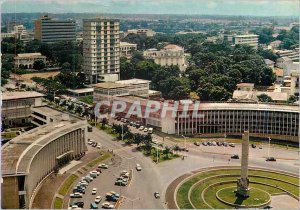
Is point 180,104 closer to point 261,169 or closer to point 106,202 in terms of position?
point 261,169

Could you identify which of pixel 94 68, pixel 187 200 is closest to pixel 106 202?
pixel 187 200

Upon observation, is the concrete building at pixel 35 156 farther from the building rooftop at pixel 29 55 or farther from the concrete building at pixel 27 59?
the building rooftop at pixel 29 55

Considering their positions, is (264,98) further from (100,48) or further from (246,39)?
(246,39)

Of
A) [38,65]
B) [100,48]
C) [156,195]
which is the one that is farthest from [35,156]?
[38,65]

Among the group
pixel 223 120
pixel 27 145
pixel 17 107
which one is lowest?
pixel 223 120

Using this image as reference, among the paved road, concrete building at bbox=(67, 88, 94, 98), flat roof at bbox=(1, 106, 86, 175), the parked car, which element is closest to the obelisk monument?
the paved road

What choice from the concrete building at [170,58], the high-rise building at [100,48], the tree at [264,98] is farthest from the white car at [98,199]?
the concrete building at [170,58]
